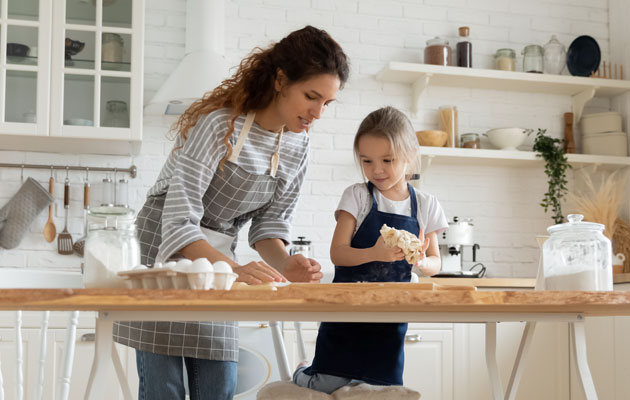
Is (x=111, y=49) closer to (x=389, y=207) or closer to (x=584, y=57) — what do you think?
(x=389, y=207)

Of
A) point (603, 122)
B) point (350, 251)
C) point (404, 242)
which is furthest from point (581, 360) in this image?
point (603, 122)

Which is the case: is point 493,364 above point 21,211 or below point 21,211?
below

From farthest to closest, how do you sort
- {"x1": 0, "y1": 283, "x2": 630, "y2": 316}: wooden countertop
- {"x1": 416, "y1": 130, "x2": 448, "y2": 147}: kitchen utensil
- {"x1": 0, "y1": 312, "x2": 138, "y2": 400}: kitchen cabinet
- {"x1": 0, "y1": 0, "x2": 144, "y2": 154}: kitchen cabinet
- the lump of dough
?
1. {"x1": 416, "y1": 130, "x2": 448, "y2": 147}: kitchen utensil
2. {"x1": 0, "y1": 0, "x2": 144, "y2": 154}: kitchen cabinet
3. {"x1": 0, "y1": 312, "x2": 138, "y2": 400}: kitchen cabinet
4. the lump of dough
5. {"x1": 0, "y1": 283, "x2": 630, "y2": 316}: wooden countertop

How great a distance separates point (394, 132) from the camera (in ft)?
6.89

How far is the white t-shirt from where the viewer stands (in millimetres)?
2121

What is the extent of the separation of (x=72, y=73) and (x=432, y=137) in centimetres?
192

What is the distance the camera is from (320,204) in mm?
4211

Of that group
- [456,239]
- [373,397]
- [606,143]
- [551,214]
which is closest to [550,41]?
[606,143]

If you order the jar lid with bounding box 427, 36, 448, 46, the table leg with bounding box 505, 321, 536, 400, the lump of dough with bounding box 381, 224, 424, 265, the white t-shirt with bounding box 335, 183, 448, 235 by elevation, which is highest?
the jar lid with bounding box 427, 36, 448, 46

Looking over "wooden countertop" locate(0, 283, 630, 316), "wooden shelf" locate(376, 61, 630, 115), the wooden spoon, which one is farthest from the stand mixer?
"wooden countertop" locate(0, 283, 630, 316)

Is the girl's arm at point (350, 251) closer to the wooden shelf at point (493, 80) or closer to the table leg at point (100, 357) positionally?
the table leg at point (100, 357)

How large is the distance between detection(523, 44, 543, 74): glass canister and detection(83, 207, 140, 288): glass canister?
11.7 feet

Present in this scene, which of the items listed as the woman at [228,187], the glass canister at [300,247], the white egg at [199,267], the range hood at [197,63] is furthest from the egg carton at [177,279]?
the range hood at [197,63]

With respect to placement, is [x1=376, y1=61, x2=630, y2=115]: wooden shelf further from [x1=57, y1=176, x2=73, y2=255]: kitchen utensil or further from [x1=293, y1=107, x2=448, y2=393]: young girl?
[x1=293, y1=107, x2=448, y2=393]: young girl
